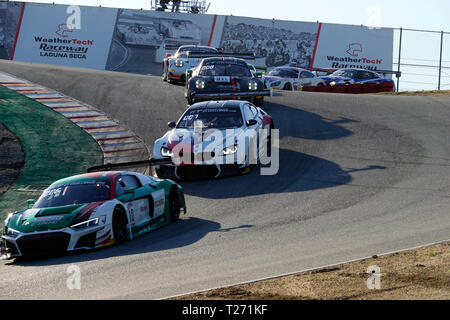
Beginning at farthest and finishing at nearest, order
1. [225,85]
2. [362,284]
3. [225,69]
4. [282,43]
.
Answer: [282,43], [225,69], [225,85], [362,284]

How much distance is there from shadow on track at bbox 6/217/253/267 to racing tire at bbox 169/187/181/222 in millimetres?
216

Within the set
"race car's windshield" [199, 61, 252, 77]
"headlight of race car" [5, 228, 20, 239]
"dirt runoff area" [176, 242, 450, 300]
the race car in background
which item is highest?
the race car in background

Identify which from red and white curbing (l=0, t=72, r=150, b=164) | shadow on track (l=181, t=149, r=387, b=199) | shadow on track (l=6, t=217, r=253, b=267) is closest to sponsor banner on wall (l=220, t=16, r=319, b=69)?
red and white curbing (l=0, t=72, r=150, b=164)

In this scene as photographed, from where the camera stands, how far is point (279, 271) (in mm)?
8164

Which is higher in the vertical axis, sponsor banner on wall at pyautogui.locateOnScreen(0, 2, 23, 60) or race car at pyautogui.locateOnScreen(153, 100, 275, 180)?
sponsor banner on wall at pyautogui.locateOnScreen(0, 2, 23, 60)

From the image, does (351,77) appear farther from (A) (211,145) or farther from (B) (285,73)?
(A) (211,145)

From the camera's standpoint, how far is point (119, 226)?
35.2 feet

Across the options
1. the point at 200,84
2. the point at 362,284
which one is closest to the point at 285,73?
the point at 200,84

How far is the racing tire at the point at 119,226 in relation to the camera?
34.7 ft

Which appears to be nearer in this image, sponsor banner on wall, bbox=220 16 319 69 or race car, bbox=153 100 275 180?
race car, bbox=153 100 275 180

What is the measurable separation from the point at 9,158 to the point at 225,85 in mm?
6136

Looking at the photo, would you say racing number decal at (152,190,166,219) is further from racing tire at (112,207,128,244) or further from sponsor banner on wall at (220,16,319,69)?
sponsor banner on wall at (220,16,319,69)

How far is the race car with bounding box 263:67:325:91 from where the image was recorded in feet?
99.8
